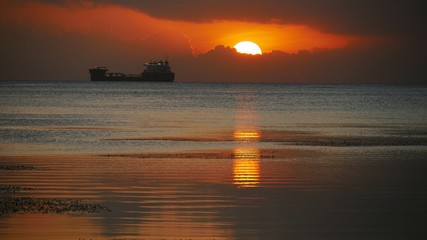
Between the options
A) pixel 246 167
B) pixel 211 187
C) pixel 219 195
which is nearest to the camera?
pixel 219 195

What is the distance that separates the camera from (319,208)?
73.2 ft

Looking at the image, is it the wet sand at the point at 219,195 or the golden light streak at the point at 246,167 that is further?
the golden light streak at the point at 246,167

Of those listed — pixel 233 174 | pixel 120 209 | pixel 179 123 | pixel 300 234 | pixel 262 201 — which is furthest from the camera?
pixel 179 123

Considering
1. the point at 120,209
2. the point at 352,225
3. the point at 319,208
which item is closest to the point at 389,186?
the point at 319,208

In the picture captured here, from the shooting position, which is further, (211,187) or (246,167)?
(246,167)

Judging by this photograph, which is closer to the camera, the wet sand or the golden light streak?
the wet sand

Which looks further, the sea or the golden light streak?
the golden light streak

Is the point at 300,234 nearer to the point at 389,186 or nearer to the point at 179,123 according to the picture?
the point at 389,186

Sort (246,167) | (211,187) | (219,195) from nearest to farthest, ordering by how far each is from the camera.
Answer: (219,195)
(211,187)
(246,167)

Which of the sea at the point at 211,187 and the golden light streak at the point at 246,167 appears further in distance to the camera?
the golden light streak at the point at 246,167

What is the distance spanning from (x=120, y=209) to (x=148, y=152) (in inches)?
701

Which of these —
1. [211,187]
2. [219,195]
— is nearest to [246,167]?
[211,187]

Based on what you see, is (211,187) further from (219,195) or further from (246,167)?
(246,167)

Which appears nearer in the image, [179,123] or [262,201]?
[262,201]
